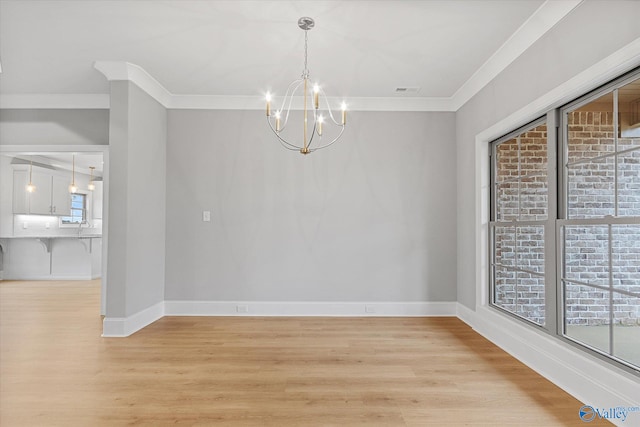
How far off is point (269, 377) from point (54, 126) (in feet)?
13.2

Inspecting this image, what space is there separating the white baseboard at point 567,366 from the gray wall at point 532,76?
0.74 m

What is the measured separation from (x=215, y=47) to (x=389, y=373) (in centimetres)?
298

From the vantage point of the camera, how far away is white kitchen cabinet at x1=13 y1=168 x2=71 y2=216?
748 cm

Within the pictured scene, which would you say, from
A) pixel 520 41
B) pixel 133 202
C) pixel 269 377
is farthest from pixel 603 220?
pixel 133 202

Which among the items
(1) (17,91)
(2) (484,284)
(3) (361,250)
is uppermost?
(1) (17,91)

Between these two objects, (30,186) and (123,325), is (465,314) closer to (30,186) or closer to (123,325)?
(123,325)

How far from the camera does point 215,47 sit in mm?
3291

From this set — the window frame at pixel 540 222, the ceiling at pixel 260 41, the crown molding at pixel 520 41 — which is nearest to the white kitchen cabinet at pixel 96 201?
the ceiling at pixel 260 41

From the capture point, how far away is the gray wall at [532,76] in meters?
2.12

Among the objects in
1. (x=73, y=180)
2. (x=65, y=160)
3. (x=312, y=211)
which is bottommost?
(x=312, y=211)

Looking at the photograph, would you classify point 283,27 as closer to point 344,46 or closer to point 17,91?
point 344,46

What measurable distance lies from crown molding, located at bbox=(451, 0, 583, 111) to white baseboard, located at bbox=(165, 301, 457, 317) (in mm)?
2437

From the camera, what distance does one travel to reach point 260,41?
3.17 m

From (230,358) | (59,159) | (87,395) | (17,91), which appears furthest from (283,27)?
(59,159)
